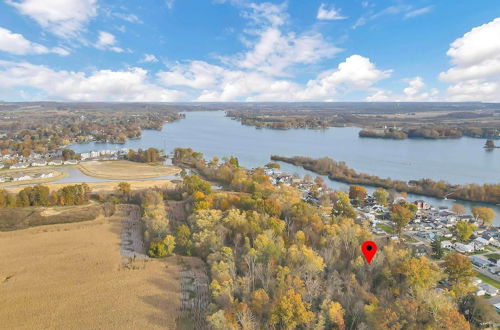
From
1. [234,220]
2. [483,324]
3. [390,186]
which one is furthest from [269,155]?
[483,324]

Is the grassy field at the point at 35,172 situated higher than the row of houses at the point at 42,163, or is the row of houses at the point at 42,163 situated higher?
the row of houses at the point at 42,163

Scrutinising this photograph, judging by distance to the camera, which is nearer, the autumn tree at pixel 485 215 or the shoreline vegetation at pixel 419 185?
the autumn tree at pixel 485 215

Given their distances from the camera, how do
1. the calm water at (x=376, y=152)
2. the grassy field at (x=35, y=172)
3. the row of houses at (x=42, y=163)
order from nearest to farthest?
the grassy field at (x=35, y=172) < the calm water at (x=376, y=152) < the row of houses at (x=42, y=163)

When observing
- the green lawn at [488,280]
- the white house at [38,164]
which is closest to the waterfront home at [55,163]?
the white house at [38,164]

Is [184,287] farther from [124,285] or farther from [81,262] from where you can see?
[81,262]

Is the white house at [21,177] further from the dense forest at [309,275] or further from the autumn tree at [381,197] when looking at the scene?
the autumn tree at [381,197]

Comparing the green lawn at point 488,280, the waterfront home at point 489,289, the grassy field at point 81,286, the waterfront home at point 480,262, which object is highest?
the waterfront home at point 489,289

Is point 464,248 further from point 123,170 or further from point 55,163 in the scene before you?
point 55,163
